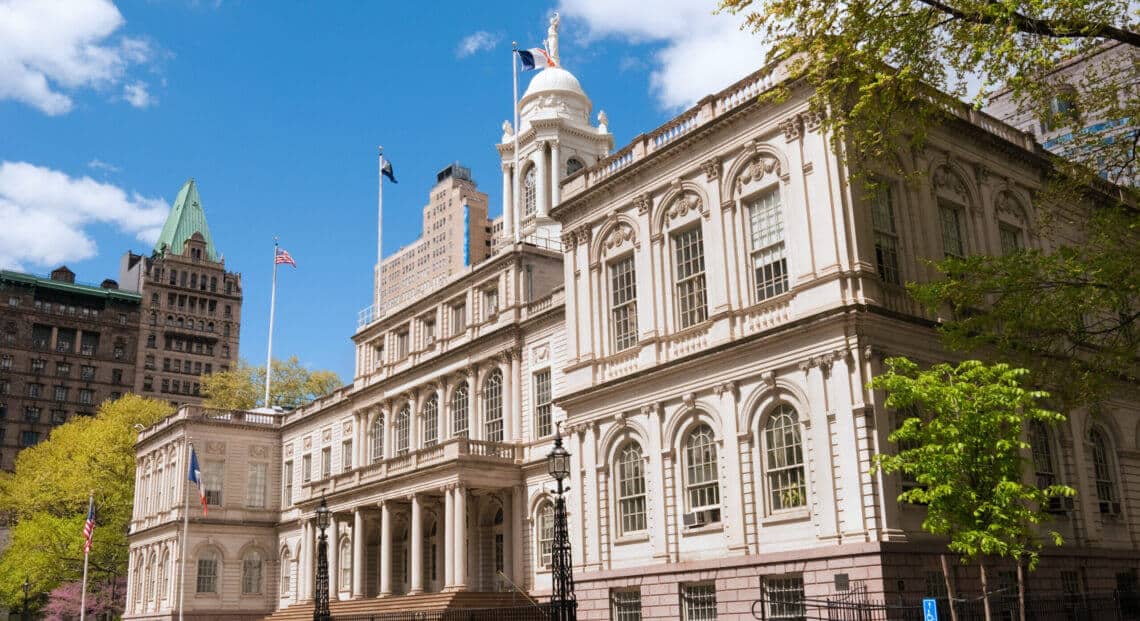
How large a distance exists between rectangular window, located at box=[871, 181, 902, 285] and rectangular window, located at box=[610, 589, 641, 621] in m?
11.1

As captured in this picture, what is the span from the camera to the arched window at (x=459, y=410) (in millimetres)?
45188

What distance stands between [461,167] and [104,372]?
6617 centimetres

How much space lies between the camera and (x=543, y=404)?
4078 cm

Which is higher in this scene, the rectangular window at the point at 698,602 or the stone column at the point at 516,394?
the stone column at the point at 516,394

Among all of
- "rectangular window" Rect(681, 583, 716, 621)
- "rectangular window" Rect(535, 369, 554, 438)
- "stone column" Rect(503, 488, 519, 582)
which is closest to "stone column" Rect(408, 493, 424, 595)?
"stone column" Rect(503, 488, 519, 582)

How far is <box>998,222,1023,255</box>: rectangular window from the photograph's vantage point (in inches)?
1256

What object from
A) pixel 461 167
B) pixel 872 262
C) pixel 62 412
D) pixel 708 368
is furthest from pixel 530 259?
pixel 461 167

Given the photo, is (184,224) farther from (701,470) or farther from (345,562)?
(701,470)

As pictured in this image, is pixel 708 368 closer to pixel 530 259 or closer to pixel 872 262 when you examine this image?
pixel 872 262

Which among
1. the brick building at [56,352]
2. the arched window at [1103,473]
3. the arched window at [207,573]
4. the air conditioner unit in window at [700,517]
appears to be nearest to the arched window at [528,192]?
the arched window at [207,573]

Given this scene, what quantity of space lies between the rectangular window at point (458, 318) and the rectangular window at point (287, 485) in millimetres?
18603

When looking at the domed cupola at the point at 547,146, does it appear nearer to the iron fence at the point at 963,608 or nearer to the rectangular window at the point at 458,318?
the rectangular window at the point at 458,318

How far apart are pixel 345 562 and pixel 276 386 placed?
115ft

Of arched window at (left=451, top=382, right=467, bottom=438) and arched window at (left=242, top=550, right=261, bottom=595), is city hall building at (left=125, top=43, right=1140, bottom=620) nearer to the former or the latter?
arched window at (left=451, top=382, right=467, bottom=438)
